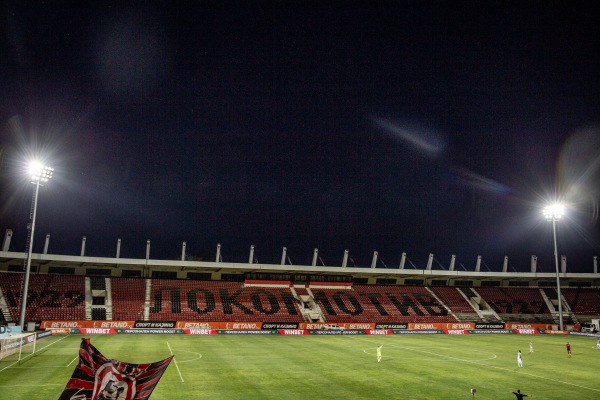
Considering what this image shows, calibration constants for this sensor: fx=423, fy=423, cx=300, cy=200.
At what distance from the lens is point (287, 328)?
51656 millimetres

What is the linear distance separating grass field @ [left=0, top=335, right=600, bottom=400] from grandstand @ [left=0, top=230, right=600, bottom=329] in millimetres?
17351

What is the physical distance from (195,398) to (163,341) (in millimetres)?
24119

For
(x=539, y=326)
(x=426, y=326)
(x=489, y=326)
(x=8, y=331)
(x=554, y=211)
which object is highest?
(x=554, y=211)

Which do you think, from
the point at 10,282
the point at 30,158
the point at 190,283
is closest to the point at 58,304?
the point at 10,282

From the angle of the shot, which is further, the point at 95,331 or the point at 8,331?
the point at 95,331

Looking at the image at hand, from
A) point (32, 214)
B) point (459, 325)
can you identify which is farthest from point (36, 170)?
point (459, 325)

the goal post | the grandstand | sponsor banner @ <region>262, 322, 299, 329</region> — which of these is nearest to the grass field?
the goal post

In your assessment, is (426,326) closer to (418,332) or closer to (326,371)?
(418,332)

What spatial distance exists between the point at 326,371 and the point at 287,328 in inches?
1091

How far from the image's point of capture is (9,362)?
25.3m

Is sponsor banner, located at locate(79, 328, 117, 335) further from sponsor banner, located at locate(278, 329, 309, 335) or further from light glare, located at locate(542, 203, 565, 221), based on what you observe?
light glare, located at locate(542, 203, 565, 221)

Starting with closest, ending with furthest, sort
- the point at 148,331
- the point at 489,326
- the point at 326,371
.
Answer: the point at 326,371 → the point at 148,331 → the point at 489,326

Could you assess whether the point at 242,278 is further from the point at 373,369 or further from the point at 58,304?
the point at 373,369

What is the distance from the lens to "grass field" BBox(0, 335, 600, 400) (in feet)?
62.8
